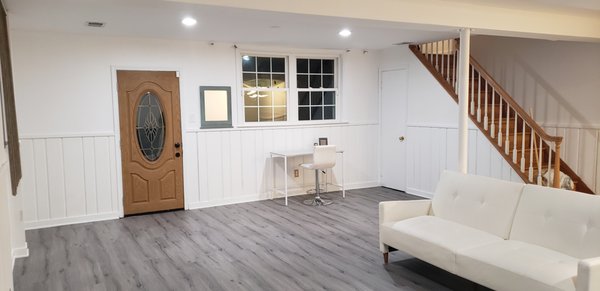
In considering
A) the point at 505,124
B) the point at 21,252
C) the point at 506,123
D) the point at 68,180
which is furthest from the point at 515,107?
the point at 21,252

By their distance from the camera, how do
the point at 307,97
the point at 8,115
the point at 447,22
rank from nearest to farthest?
the point at 8,115 < the point at 447,22 < the point at 307,97

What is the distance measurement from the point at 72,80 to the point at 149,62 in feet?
3.18

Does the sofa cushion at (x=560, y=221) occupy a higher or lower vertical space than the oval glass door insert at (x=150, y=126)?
lower

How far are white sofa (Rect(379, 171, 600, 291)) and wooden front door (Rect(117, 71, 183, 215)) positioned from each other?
11.0ft

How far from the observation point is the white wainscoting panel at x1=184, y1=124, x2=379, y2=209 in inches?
251

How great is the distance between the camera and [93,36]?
5633 millimetres

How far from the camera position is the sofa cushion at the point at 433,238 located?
11.0 ft

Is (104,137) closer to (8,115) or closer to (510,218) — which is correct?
(8,115)

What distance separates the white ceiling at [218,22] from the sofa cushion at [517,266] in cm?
218

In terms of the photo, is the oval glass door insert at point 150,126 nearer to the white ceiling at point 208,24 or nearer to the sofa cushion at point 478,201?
the white ceiling at point 208,24

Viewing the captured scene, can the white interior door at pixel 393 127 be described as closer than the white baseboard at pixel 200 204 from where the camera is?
No

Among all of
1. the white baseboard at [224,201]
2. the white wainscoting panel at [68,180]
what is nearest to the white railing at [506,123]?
the white baseboard at [224,201]

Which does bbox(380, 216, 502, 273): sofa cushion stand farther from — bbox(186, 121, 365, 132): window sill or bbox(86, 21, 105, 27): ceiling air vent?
bbox(86, 21, 105, 27): ceiling air vent

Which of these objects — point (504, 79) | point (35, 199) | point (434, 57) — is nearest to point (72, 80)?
point (35, 199)
